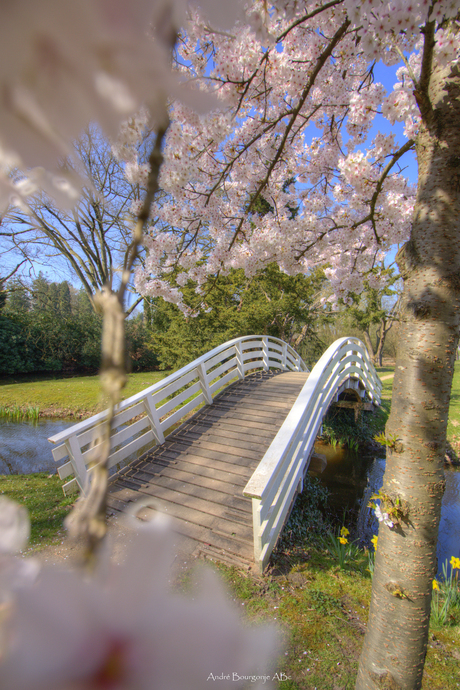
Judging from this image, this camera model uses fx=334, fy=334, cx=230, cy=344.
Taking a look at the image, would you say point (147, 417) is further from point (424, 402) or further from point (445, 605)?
point (424, 402)

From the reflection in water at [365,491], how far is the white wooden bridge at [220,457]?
146 cm

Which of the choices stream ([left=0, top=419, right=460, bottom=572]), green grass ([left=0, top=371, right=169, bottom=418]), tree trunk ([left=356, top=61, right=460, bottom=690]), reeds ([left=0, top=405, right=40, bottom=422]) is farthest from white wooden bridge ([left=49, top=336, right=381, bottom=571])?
reeds ([left=0, top=405, right=40, bottom=422])

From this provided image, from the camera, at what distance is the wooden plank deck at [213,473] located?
3.29 metres

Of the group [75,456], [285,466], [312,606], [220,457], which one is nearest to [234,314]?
[220,457]

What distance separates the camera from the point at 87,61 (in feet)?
0.53

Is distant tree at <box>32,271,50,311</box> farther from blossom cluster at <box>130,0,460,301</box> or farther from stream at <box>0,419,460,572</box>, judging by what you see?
stream at <box>0,419,460,572</box>

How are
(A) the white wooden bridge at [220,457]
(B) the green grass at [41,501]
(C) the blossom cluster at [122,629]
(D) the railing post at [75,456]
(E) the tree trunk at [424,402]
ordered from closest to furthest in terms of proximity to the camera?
(C) the blossom cluster at [122,629]
(E) the tree trunk at [424,402]
(B) the green grass at [41,501]
(A) the white wooden bridge at [220,457]
(D) the railing post at [75,456]

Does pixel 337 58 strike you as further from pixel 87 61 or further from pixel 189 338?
pixel 189 338

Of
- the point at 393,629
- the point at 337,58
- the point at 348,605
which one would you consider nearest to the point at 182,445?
the point at 348,605

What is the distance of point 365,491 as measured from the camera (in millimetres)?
6410

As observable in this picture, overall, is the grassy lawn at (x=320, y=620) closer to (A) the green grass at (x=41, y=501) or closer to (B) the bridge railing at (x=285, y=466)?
(B) the bridge railing at (x=285, y=466)

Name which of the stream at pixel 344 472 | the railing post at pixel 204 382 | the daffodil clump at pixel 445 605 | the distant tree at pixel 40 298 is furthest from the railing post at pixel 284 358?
the distant tree at pixel 40 298

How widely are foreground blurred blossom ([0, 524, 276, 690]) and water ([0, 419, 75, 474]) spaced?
22.2 ft

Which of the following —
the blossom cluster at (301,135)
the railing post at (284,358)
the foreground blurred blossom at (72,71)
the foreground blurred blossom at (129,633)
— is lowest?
the railing post at (284,358)
